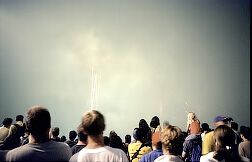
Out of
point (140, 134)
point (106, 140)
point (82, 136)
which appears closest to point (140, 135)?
point (140, 134)

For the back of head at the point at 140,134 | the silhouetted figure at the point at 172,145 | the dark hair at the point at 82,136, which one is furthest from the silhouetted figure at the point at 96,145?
the back of head at the point at 140,134

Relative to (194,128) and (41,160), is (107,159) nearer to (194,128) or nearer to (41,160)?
(41,160)

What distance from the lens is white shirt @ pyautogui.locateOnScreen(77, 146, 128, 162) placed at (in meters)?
3.54

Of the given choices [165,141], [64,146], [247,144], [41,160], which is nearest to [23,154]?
[41,160]

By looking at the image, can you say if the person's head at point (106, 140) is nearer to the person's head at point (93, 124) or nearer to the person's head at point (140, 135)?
the person's head at point (140, 135)

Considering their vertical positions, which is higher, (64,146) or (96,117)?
(96,117)

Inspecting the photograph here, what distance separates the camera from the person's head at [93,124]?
3.62 m

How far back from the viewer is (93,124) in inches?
142

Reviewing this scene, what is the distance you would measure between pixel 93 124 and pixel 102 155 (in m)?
0.33

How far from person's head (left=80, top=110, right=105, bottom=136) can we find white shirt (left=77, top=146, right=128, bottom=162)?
182mm

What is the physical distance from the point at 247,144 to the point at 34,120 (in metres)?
4.69

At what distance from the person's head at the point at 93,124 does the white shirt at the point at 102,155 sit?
182mm

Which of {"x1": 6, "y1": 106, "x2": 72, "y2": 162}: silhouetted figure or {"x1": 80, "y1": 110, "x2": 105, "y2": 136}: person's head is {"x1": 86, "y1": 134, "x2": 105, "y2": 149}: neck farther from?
{"x1": 6, "y1": 106, "x2": 72, "y2": 162}: silhouetted figure

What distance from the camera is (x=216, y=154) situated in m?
4.08
